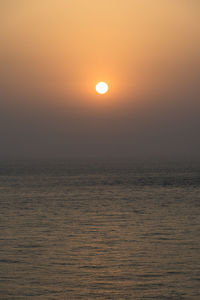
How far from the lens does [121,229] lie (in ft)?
125

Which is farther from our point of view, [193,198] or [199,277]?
[193,198]

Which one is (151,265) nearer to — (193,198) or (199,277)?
(199,277)

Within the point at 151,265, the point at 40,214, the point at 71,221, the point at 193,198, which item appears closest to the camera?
the point at 151,265

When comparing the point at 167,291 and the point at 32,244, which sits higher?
the point at 32,244

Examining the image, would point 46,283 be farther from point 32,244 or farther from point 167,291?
point 32,244

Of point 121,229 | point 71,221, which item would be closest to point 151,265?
point 121,229

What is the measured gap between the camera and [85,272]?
24.7 metres

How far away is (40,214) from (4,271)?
23.5 meters

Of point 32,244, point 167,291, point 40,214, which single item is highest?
→ point 40,214

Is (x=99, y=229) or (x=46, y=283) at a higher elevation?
(x=99, y=229)

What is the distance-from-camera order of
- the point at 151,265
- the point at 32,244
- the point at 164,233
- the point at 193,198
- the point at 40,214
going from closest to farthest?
the point at 151,265, the point at 32,244, the point at 164,233, the point at 40,214, the point at 193,198

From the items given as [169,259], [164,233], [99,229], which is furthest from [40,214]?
[169,259]

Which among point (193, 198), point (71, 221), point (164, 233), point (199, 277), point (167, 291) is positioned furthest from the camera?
point (193, 198)

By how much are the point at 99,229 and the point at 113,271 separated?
1346 cm
